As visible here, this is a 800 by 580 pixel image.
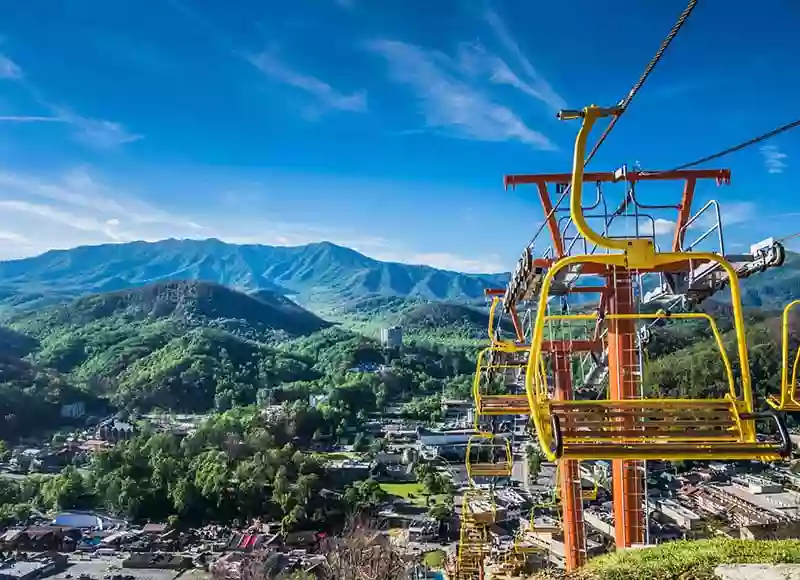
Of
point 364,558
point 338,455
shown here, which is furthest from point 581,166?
point 338,455

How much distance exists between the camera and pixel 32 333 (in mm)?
79375

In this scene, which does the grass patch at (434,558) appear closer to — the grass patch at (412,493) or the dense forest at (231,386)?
the dense forest at (231,386)

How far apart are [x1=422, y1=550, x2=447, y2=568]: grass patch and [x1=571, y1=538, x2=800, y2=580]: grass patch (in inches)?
499

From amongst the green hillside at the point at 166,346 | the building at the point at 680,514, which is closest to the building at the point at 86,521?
the building at the point at 680,514

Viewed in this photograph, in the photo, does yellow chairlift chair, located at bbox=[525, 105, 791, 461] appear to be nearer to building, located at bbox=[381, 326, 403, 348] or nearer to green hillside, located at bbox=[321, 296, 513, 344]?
green hillside, located at bbox=[321, 296, 513, 344]

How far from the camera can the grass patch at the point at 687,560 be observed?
3.35m

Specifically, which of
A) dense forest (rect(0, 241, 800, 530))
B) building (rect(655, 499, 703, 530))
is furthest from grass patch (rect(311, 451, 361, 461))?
building (rect(655, 499, 703, 530))

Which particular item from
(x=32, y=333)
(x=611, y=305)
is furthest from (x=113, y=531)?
(x=32, y=333)

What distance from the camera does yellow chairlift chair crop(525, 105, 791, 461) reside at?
223cm

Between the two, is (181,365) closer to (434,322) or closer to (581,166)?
(434,322)

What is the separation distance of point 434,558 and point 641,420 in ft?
50.9

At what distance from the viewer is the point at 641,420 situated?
243cm

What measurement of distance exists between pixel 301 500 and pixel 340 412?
19.0 meters

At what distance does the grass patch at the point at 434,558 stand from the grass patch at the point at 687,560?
12.7 meters
